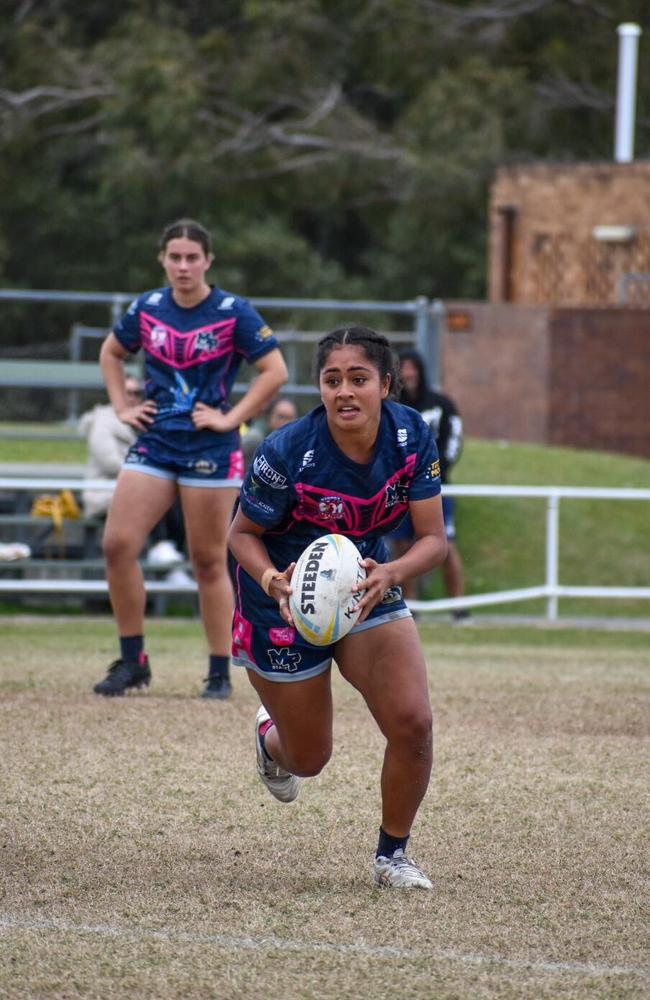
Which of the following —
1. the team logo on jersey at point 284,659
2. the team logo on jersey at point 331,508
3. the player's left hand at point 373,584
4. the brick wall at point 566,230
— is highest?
the brick wall at point 566,230

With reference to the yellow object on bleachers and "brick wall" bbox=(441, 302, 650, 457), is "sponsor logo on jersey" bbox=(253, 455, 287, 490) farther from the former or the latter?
"brick wall" bbox=(441, 302, 650, 457)

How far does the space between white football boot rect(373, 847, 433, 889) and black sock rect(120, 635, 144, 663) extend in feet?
10.5

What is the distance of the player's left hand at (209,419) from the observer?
303 inches

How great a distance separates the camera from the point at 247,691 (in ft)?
28.6

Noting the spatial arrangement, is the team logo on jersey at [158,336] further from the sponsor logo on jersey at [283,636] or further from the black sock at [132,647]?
the sponsor logo on jersey at [283,636]

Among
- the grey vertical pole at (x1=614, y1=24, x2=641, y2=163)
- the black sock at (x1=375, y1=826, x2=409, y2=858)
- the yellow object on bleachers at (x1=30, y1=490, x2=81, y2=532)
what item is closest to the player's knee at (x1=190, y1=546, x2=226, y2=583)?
the black sock at (x1=375, y1=826, x2=409, y2=858)

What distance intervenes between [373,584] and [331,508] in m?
0.34

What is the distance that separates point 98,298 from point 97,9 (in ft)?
87.9

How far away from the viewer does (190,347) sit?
25.5ft

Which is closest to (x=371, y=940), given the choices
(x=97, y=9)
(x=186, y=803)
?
(x=186, y=803)

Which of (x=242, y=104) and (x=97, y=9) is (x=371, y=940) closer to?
(x=242, y=104)

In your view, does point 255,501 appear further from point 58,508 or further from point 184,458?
point 58,508

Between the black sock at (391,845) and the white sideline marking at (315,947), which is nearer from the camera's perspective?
the white sideline marking at (315,947)

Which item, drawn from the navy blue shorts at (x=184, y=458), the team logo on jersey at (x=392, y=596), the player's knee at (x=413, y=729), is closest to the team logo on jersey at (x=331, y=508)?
the team logo on jersey at (x=392, y=596)
